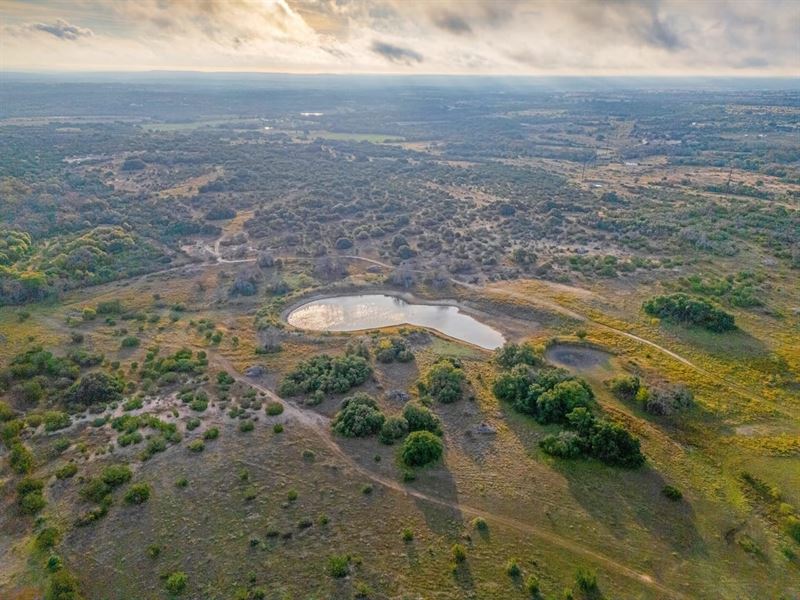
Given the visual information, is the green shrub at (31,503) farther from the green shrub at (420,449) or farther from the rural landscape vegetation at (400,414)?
the green shrub at (420,449)

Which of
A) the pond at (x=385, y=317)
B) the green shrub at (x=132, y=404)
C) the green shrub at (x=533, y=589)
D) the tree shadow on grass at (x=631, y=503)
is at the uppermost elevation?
the green shrub at (x=533, y=589)

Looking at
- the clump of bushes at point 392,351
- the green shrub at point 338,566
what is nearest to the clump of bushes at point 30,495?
the green shrub at point 338,566

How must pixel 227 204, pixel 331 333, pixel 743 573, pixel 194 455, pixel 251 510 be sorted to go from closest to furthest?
pixel 743 573
pixel 251 510
pixel 194 455
pixel 331 333
pixel 227 204

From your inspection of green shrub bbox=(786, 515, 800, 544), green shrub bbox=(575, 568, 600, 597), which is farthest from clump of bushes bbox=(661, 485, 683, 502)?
green shrub bbox=(575, 568, 600, 597)

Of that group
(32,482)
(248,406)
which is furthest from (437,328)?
(32,482)

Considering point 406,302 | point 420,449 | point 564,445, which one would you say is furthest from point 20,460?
point 406,302

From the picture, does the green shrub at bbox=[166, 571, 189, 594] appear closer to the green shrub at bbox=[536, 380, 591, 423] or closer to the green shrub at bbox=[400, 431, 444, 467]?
the green shrub at bbox=[400, 431, 444, 467]

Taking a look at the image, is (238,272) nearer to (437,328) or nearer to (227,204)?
(437,328)
